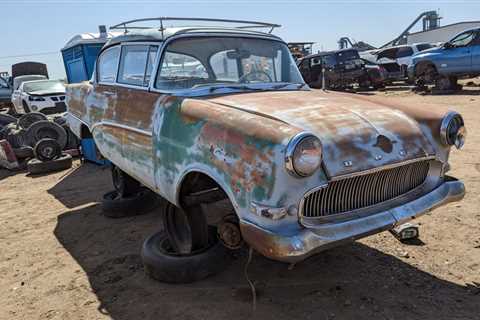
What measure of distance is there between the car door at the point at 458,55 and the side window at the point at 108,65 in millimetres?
12236

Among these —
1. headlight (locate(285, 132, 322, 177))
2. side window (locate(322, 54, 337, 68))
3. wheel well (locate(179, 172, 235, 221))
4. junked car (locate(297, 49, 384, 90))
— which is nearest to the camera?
headlight (locate(285, 132, 322, 177))

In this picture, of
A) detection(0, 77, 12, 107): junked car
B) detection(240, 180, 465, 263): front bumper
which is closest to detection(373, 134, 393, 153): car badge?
detection(240, 180, 465, 263): front bumper

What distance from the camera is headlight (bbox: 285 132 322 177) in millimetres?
2447

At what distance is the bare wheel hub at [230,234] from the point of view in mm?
2918

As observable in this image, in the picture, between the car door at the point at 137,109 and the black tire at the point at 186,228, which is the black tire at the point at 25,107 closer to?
the car door at the point at 137,109

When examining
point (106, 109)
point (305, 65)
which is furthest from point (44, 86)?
point (106, 109)

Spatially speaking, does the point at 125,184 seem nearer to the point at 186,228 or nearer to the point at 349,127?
the point at 186,228

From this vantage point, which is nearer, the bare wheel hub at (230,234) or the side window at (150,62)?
the bare wheel hub at (230,234)

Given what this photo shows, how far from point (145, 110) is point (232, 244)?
1434mm

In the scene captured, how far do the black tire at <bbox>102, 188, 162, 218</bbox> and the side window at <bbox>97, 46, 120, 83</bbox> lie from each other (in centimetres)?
136

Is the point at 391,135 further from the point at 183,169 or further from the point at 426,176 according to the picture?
the point at 183,169

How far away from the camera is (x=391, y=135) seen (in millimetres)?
2949

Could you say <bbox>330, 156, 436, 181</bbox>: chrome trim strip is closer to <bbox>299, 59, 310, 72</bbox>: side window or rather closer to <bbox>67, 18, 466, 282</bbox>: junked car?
<bbox>67, 18, 466, 282</bbox>: junked car

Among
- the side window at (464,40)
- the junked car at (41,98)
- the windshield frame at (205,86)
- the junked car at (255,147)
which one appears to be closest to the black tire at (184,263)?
Result: the junked car at (255,147)
